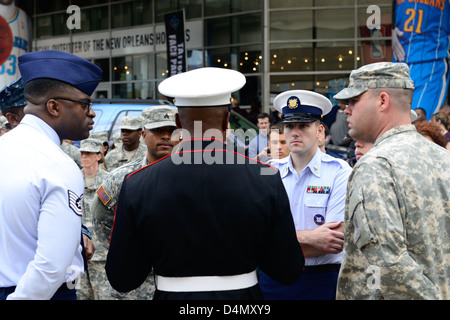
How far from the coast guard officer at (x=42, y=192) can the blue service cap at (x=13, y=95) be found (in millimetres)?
1122

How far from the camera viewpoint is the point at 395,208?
7.80 feet

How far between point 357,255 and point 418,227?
33cm

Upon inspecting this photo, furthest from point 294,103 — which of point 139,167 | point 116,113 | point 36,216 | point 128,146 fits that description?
point 116,113

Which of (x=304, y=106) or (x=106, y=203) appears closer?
(x=106, y=203)

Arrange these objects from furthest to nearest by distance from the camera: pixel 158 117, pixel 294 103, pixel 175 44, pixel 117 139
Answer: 1. pixel 175 44
2. pixel 117 139
3. pixel 158 117
4. pixel 294 103

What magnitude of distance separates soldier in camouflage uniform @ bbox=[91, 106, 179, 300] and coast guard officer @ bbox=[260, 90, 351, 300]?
89 centimetres

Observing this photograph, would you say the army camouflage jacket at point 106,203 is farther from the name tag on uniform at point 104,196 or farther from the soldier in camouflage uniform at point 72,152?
the soldier in camouflage uniform at point 72,152

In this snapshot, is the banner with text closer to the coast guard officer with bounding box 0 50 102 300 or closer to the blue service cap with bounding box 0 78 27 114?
the blue service cap with bounding box 0 78 27 114

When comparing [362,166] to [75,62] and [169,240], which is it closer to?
[169,240]

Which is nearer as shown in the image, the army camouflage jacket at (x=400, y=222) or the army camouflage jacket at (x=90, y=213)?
the army camouflage jacket at (x=400, y=222)

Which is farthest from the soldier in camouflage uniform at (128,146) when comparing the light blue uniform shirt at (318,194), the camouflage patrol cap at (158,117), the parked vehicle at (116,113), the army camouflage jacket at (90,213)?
the light blue uniform shirt at (318,194)

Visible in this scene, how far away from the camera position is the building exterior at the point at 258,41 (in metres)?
16.4

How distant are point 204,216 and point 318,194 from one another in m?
1.63

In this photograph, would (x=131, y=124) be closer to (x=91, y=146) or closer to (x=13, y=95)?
(x=91, y=146)
